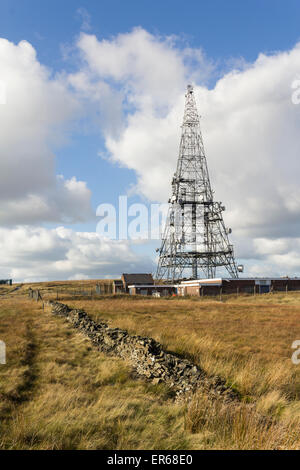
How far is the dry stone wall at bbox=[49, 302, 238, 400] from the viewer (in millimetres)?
9344

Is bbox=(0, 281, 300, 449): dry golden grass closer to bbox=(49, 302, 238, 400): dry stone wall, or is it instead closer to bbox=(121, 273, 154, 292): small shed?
bbox=(49, 302, 238, 400): dry stone wall

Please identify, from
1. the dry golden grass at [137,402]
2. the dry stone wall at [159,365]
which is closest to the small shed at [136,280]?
the dry stone wall at [159,365]

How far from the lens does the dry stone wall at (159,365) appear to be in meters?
9.34

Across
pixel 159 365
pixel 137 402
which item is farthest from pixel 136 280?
pixel 137 402

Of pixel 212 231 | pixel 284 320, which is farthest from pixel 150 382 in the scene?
pixel 212 231

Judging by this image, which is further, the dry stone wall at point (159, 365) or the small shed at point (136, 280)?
the small shed at point (136, 280)

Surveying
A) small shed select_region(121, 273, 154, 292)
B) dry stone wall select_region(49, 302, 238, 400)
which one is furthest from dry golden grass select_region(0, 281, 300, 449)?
small shed select_region(121, 273, 154, 292)

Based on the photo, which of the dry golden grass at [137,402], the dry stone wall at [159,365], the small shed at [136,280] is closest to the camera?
the dry golden grass at [137,402]

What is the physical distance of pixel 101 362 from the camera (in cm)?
1336

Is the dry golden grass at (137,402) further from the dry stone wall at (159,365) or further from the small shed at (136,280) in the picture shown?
the small shed at (136,280)

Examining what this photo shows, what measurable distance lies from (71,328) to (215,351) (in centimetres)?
1153

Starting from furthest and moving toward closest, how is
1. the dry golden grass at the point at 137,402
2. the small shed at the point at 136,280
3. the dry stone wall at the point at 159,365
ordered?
the small shed at the point at 136,280
the dry stone wall at the point at 159,365
the dry golden grass at the point at 137,402

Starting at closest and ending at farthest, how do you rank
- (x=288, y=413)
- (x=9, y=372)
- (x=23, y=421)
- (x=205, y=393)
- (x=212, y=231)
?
1. (x=23, y=421)
2. (x=288, y=413)
3. (x=205, y=393)
4. (x=9, y=372)
5. (x=212, y=231)

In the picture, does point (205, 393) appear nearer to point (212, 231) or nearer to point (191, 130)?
point (212, 231)
